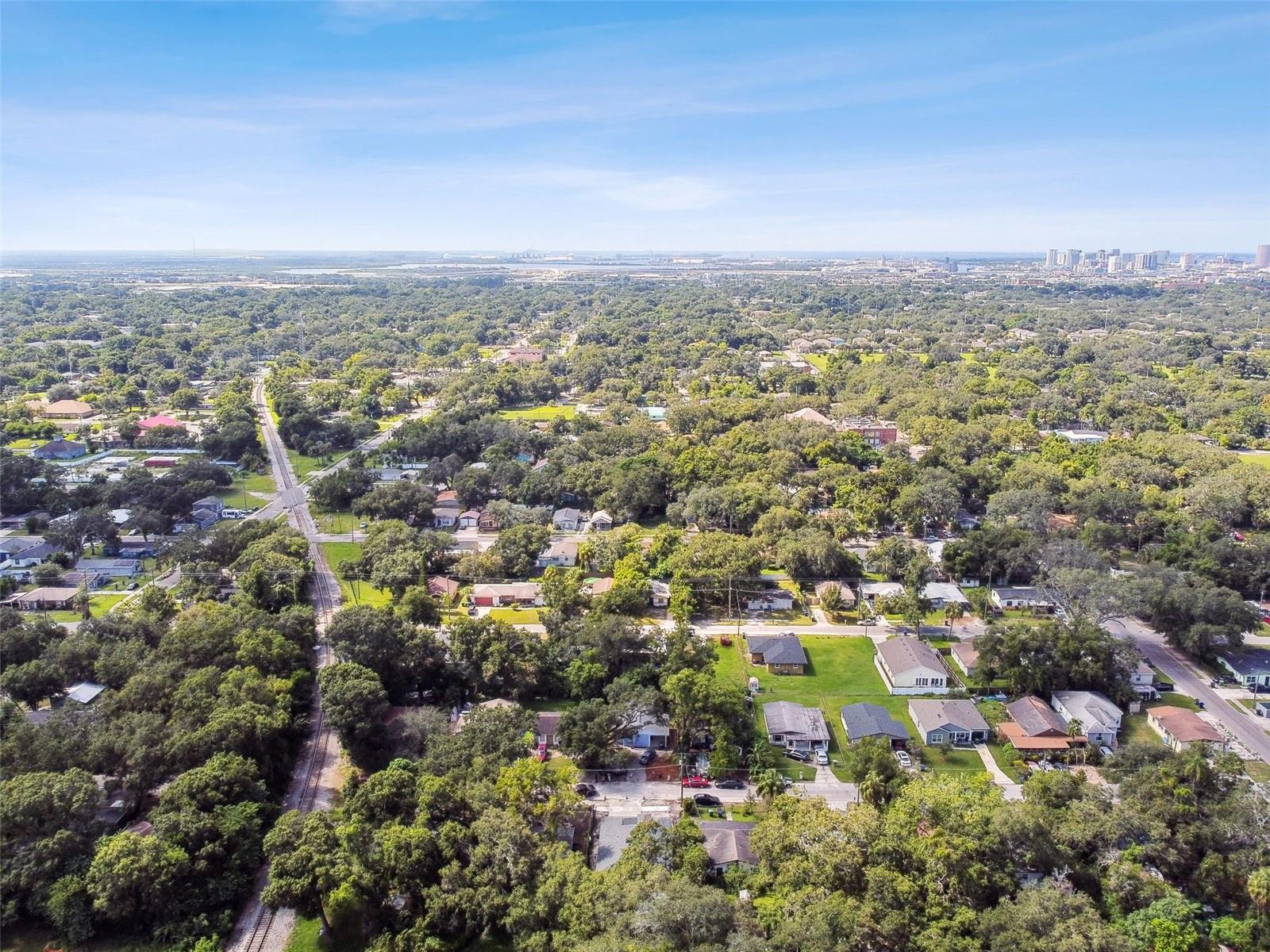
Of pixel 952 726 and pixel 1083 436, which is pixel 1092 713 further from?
pixel 1083 436

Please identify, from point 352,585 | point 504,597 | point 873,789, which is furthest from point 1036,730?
point 352,585

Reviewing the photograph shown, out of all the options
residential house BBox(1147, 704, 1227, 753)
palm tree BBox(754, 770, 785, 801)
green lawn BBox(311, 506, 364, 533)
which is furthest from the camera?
green lawn BBox(311, 506, 364, 533)

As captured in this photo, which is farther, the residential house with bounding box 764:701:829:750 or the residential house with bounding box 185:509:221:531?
the residential house with bounding box 185:509:221:531

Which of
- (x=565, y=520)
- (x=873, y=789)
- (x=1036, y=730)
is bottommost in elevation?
(x=1036, y=730)

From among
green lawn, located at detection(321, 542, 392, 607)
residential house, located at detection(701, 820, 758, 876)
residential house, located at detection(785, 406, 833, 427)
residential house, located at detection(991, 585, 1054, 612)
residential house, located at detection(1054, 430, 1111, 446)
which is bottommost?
green lawn, located at detection(321, 542, 392, 607)

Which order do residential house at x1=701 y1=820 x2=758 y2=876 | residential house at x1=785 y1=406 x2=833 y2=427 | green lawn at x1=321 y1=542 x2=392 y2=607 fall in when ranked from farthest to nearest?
residential house at x1=785 y1=406 x2=833 y2=427, green lawn at x1=321 y1=542 x2=392 y2=607, residential house at x1=701 y1=820 x2=758 y2=876

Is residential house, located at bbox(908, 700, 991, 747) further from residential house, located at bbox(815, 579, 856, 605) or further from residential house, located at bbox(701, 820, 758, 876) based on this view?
residential house, located at bbox(815, 579, 856, 605)

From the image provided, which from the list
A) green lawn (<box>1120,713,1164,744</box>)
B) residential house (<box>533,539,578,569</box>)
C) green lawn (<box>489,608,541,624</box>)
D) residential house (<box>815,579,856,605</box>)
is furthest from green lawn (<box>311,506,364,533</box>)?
green lawn (<box>1120,713,1164,744</box>)
